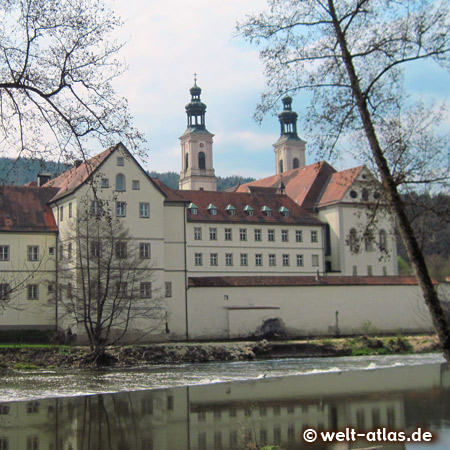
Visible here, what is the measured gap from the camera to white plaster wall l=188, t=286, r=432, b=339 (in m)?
41.9

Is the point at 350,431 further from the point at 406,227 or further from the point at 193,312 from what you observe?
the point at 193,312

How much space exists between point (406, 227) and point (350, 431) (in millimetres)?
7547

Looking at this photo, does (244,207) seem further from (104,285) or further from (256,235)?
(104,285)

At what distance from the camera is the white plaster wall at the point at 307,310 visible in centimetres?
4191

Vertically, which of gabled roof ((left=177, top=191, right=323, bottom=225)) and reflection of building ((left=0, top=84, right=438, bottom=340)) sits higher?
gabled roof ((left=177, top=191, right=323, bottom=225))

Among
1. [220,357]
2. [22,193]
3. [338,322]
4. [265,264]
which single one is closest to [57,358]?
[220,357]

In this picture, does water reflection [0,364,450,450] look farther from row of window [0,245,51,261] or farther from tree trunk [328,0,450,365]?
row of window [0,245,51,261]

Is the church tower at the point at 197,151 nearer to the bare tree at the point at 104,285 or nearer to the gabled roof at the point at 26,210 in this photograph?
the gabled roof at the point at 26,210

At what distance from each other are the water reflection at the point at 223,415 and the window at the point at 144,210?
60.9ft

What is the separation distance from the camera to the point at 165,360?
34.3 metres

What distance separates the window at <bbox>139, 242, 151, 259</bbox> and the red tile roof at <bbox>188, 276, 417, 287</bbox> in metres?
3.31

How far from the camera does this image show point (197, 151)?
270 feet

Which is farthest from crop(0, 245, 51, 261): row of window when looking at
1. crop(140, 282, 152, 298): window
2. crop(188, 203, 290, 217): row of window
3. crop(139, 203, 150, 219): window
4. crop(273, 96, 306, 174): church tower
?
crop(273, 96, 306, 174): church tower

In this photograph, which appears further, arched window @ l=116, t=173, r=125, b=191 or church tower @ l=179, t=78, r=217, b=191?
church tower @ l=179, t=78, r=217, b=191
